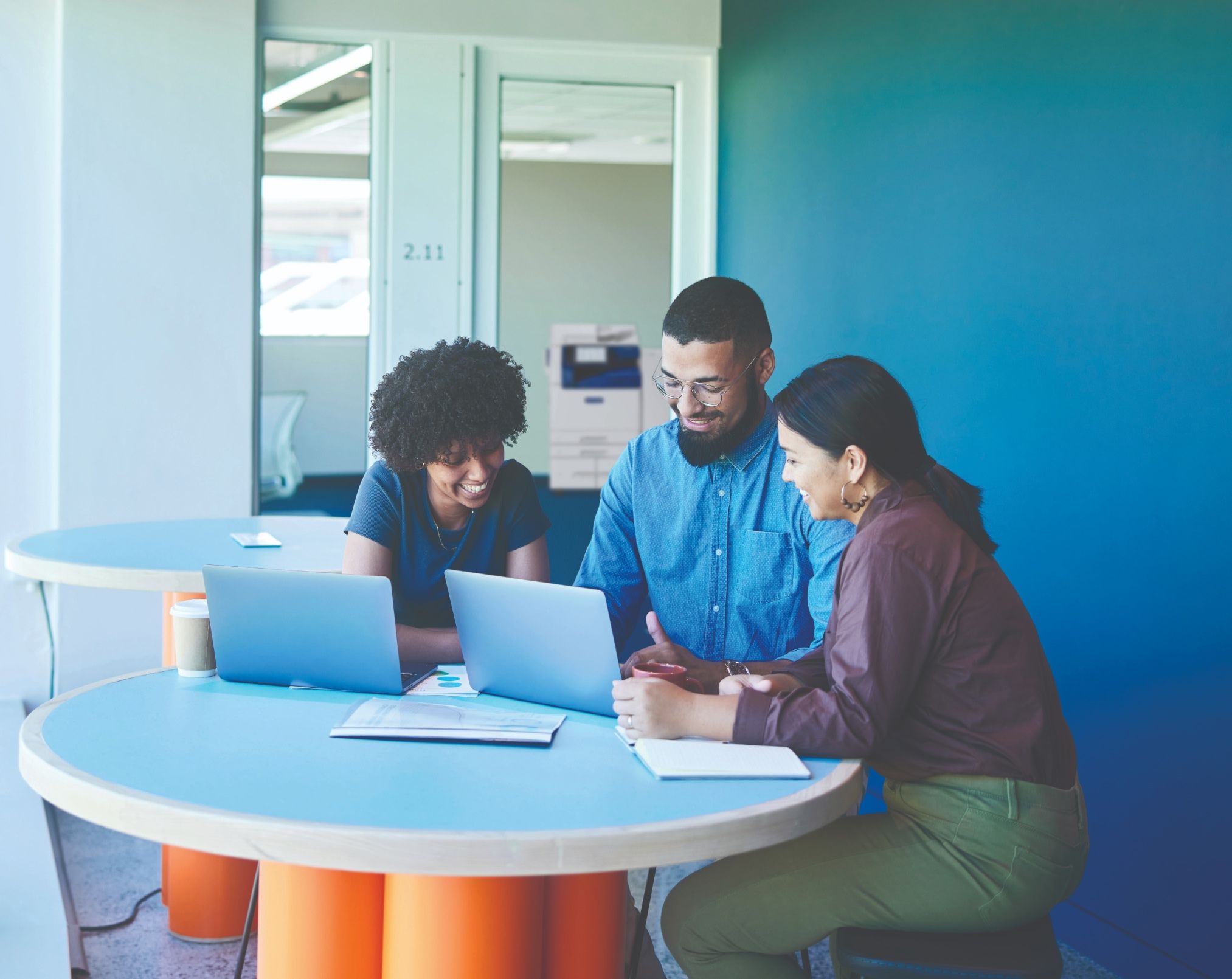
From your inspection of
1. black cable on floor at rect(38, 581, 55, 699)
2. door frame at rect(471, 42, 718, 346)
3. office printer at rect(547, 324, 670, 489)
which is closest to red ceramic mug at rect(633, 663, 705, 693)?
door frame at rect(471, 42, 718, 346)

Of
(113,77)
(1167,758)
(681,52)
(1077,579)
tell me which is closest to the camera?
→ (1167,758)

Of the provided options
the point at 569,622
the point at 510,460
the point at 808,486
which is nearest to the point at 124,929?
the point at 510,460

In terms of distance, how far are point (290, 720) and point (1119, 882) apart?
1916 millimetres

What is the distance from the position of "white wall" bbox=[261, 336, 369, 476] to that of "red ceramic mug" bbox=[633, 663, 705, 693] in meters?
6.67

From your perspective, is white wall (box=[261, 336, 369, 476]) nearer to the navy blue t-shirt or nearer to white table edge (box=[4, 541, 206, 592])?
white table edge (box=[4, 541, 206, 592])

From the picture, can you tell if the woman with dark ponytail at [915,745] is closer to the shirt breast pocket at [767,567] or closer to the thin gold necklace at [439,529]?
the shirt breast pocket at [767,567]

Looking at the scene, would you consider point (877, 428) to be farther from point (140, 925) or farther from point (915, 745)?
point (140, 925)

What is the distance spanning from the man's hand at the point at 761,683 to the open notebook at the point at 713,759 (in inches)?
6.6

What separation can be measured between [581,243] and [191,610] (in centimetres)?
897

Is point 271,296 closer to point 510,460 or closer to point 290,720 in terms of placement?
point 510,460

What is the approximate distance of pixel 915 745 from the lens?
1643mm

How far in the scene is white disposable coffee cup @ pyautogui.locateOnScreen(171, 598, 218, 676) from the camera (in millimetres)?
1916

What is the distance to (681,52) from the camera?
15.6ft

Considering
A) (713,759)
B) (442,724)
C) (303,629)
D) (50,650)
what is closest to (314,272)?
(50,650)
